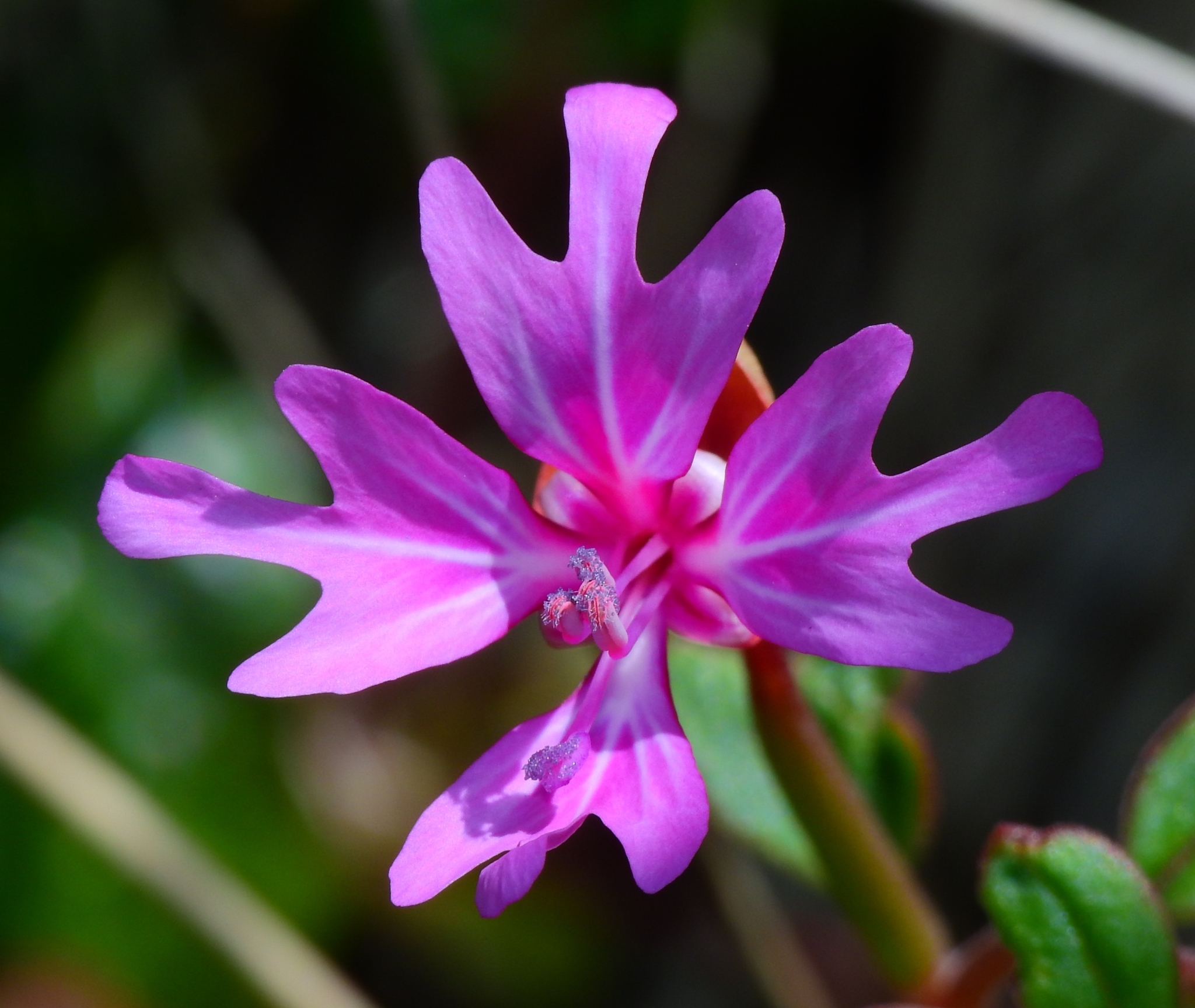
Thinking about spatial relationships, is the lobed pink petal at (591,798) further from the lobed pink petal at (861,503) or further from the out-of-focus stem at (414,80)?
the out-of-focus stem at (414,80)

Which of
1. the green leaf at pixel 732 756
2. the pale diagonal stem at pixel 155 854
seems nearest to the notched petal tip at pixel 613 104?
the green leaf at pixel 732 756

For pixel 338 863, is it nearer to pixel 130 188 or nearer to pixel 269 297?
pixel 269 297

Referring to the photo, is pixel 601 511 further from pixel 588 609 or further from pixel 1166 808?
pixel 1166 808

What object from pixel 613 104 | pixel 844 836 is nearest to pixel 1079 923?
pixel 844 836

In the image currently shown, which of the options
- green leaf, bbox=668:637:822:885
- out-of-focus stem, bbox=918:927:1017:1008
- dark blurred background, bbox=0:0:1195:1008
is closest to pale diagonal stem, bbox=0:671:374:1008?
dark blurred background, bbox=0:0:1195:1008

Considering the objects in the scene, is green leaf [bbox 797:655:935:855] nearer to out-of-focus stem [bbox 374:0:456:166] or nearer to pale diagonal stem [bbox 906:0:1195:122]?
pale diagonal stem [bbox 906:0:1195:122]
